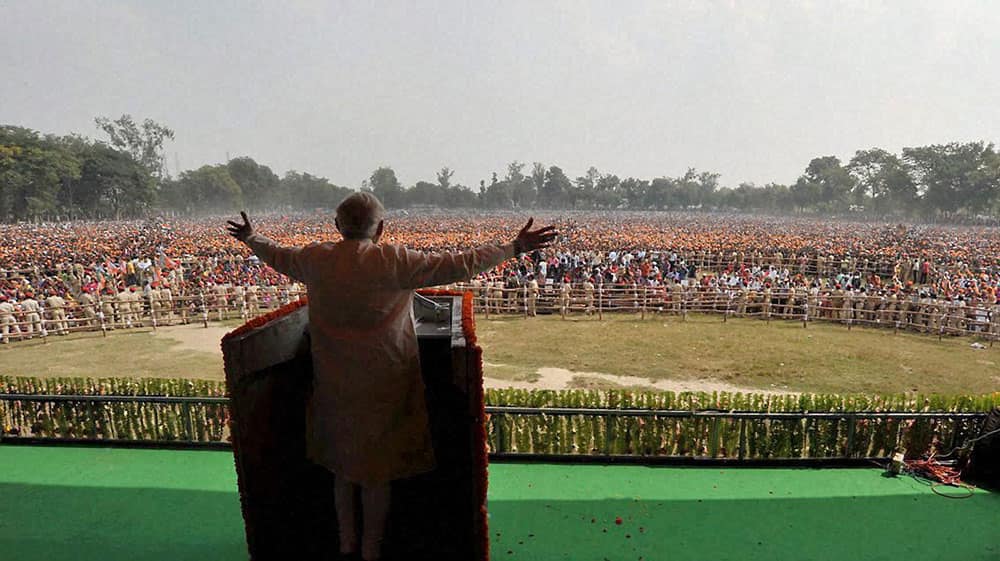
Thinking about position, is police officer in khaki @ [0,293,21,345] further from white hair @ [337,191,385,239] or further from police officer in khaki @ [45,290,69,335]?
white hair @ [337,191,385,239]

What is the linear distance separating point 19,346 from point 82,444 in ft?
36.4

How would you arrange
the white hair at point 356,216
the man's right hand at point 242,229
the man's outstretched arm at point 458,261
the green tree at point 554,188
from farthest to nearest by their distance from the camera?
1. the green tree at point 554,188
2. the man's right hand at point 242,229
3. the white hair at point 356,216
4. the man's outstretched arm at point 458,261

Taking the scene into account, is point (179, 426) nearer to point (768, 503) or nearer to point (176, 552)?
point (176, 552)

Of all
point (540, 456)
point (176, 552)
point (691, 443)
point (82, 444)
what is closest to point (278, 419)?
point (176, 552)

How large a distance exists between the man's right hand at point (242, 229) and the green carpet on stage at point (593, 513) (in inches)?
90.3

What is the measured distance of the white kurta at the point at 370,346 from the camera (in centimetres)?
214

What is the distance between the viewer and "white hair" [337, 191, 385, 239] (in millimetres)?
2213

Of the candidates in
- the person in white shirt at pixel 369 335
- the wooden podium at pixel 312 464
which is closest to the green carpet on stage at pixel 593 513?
the wooden podium at pixel 312 464

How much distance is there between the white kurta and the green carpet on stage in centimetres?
178

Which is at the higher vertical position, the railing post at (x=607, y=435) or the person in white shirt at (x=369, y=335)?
the person in white shirt at (x=369, y=335)

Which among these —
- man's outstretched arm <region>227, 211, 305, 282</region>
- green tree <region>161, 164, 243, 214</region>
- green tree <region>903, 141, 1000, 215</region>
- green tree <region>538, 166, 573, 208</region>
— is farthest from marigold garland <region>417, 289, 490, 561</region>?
green tree <region>538, 166, 573, 208</region>

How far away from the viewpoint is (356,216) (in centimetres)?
222

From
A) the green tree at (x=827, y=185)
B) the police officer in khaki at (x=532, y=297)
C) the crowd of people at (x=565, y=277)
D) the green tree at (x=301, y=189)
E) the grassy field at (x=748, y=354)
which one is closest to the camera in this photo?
the grassy field at (x=748, y=354)

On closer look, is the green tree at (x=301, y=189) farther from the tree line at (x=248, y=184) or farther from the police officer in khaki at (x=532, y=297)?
the police officer in khaki at (x=532, y=297)
